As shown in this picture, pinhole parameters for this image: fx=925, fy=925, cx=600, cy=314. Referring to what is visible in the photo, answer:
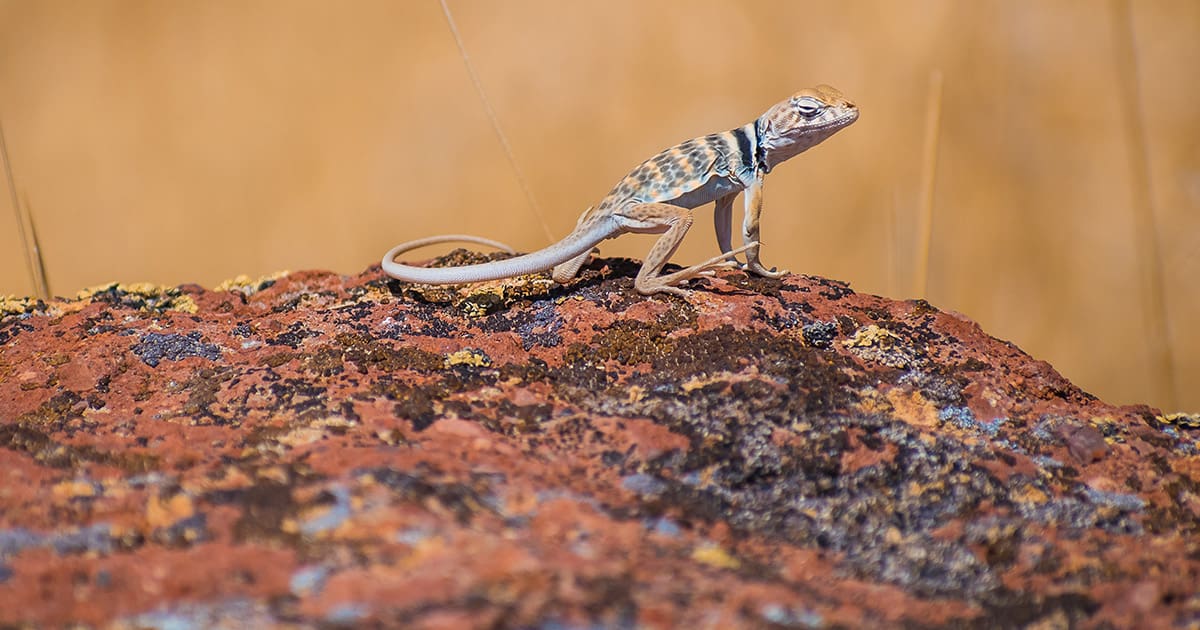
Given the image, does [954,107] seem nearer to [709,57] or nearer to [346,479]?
[709,57]

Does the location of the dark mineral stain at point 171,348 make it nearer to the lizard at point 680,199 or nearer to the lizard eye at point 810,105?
the lizard at point 680,199

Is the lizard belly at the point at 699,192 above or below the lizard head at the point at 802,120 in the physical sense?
below

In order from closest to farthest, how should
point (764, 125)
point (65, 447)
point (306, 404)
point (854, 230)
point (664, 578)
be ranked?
point (664, 578), point (65, 447), point (306, 404), point (764, 125), point (854, 230)

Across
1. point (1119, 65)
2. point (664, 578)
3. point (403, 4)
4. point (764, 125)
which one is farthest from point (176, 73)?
point (1119, 65)

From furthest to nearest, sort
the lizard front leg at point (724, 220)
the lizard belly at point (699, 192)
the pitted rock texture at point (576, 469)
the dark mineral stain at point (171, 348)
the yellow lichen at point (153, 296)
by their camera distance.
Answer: the lizard front leg at point (724, 220), the yellow lichen at point (153, 296), the lizard belly at point (699, 192), the dark mineral stain at point (171, 348), the pitted rock texture at point (576, 469)

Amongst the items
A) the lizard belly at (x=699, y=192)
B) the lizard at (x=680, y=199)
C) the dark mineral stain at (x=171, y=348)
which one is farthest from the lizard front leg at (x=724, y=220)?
the dark mineral stain at (x=171, y=348)

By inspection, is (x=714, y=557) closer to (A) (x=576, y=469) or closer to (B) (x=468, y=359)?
(A) (x=576, y=469)

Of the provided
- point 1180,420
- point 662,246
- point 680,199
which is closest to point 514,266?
point 662,246
